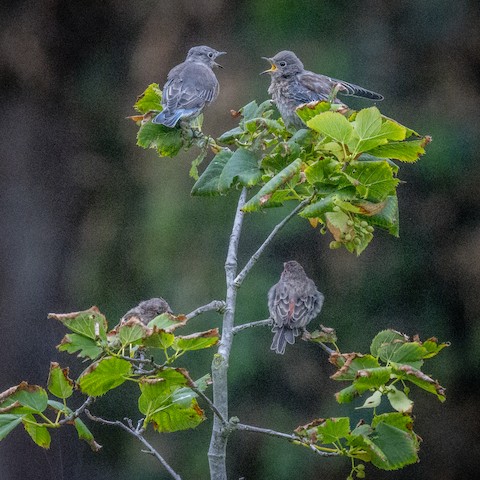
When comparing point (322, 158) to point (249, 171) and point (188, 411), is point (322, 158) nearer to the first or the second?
point (249, 171)

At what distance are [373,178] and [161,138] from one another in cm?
75

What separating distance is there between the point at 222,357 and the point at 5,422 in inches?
18.2

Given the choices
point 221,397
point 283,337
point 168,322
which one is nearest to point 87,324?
point 168,322

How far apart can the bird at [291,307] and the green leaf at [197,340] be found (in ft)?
5.73

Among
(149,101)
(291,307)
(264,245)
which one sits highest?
(149,101)

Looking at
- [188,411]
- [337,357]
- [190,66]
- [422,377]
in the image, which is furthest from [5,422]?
[190,66]

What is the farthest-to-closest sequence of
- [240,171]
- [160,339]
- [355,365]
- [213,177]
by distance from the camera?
1. [213,177]
2. [240,171]
3. [355,365]
4. [160,339]

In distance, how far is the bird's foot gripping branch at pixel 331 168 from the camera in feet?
6.29

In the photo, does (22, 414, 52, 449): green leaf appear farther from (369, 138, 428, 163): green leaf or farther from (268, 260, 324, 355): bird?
(268, 260, 324, 355): bird

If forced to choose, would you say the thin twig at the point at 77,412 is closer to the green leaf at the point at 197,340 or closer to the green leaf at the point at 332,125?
the green leaf at the point at 197,340

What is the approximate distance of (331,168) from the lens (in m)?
1.93

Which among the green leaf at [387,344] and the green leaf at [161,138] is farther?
the green leaf at [161,138]

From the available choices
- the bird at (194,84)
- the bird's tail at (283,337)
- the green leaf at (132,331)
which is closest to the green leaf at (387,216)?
the green leaf at (132,331)

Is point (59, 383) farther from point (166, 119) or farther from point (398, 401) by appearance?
point (166, 119)
